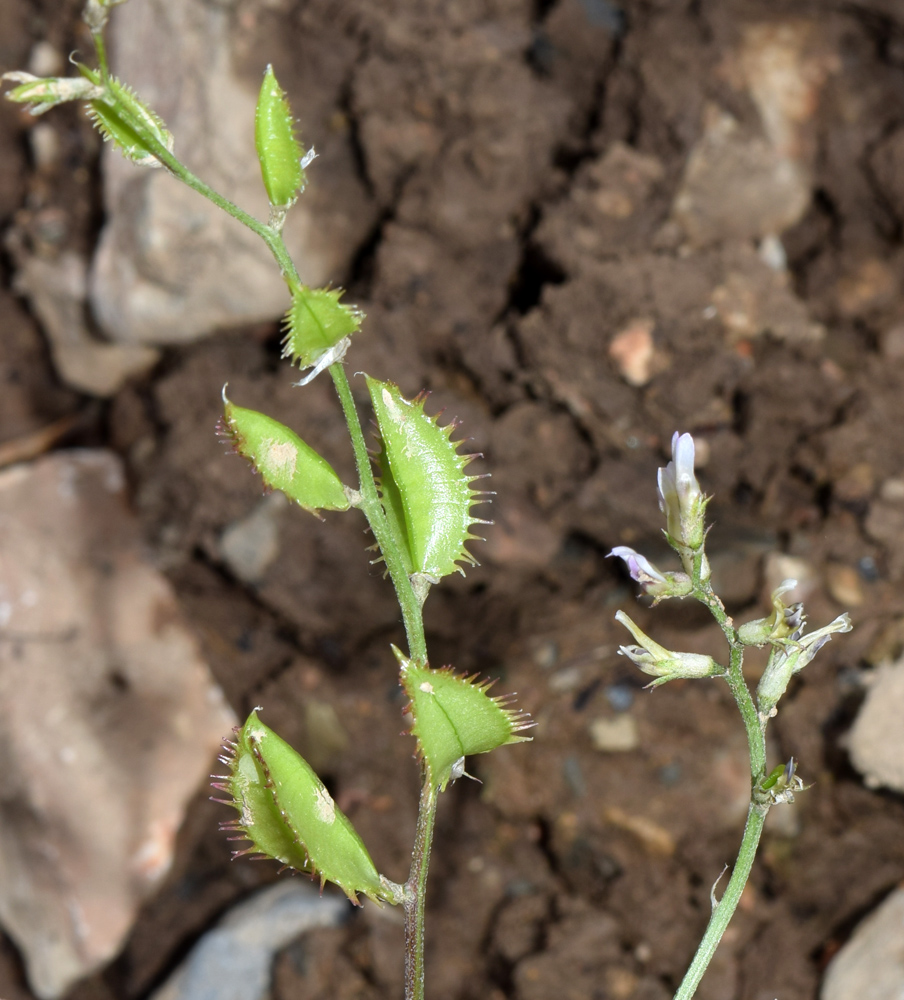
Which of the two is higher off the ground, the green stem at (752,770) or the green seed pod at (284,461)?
the green seed pod at (284,461)

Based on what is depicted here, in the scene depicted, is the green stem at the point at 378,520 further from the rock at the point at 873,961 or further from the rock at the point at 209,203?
the rock at the point at 209,203

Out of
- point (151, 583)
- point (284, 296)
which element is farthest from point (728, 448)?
point (151, 583)

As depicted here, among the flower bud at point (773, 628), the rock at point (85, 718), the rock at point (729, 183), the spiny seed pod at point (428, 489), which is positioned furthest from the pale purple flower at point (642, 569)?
the rock at point (85, 718)

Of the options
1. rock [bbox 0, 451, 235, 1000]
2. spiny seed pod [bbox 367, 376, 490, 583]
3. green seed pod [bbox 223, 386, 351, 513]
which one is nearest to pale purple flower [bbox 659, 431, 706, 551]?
spiny seed pod [bbox 367, 376, 490, 583]

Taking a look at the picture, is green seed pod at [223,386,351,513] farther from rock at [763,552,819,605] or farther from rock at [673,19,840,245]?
rock at [673,19,840,245]

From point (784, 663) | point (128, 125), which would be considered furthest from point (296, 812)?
point (128, 125)

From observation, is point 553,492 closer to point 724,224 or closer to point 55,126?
point 724,224

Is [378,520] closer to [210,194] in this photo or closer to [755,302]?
[210,194]
